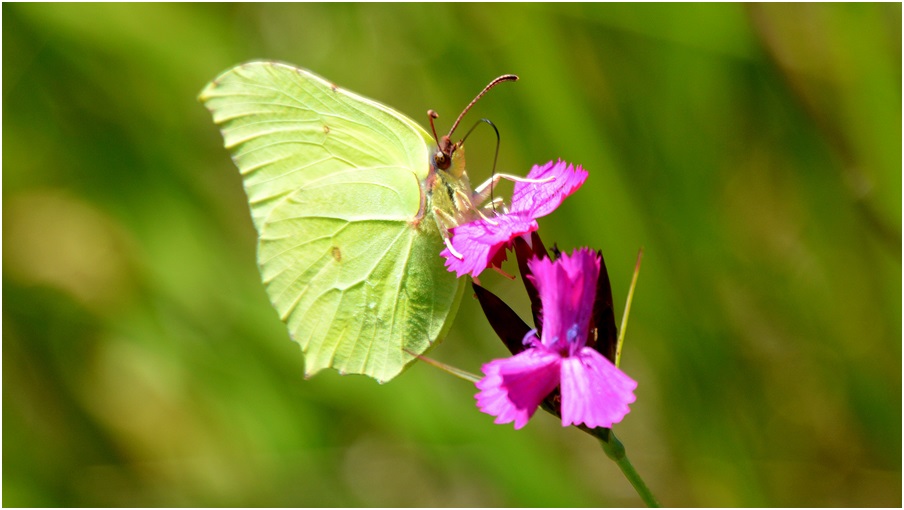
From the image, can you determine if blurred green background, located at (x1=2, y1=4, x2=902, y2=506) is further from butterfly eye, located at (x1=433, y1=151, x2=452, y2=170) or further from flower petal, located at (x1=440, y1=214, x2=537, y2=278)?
flower petal, located at (x1=440, y1=214, x2=537, y2=278)

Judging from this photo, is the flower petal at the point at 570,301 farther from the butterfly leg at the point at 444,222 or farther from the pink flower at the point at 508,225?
the butterfly leg at the point at 444,222

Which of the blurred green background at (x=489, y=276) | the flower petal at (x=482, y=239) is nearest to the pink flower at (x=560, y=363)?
the flower petal at (x=482, y=239)

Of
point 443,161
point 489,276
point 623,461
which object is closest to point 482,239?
point 443,161

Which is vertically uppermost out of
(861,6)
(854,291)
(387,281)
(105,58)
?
(861,6)

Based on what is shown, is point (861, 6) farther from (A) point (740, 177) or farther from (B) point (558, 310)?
(B) point (558, 310)

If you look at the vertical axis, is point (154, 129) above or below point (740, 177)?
below

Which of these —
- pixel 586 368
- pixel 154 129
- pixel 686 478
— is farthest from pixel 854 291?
pixel 154 129
